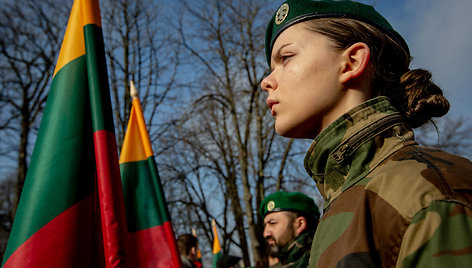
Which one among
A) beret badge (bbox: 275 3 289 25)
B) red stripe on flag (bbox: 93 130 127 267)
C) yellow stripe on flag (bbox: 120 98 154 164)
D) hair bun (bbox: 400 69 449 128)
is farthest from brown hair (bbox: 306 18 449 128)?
yellow stripe on flag (bbox: 120 98 154 164)

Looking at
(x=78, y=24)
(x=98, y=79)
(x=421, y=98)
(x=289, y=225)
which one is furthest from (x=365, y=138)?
(x=289, y=225)

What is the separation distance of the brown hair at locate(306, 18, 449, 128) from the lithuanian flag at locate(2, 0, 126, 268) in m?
1.39

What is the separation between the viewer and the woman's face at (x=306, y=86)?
4.61 feet

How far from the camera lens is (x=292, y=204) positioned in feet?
16.5

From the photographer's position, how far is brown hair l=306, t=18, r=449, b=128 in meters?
1.46

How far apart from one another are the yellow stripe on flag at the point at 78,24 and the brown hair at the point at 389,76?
1.65m

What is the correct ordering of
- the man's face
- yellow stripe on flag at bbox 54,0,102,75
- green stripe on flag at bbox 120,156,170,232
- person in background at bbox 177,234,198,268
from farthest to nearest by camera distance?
person in background at bbox 177,234,198,268, the man's face, green stripe on flag at bbox 120,156,170,232, yellow stripe on flag at bbox 54,0,102,75

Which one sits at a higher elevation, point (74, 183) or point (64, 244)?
point (74, 183)

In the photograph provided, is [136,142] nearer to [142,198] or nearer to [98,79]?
[142,198]

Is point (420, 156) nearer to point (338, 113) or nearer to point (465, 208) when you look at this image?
point (465, 208)

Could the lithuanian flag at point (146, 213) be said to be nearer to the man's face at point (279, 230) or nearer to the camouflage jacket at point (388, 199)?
the man's face at point (279, 230)

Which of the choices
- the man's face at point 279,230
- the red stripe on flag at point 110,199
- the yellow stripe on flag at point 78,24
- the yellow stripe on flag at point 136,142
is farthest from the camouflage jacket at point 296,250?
the yellow stripe on flag at point 78,24

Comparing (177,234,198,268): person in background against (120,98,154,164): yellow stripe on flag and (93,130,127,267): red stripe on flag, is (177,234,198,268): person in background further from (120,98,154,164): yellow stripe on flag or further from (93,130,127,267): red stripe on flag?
(93,130,127,267): red stripe on flag

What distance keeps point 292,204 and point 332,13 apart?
12.3 feet
